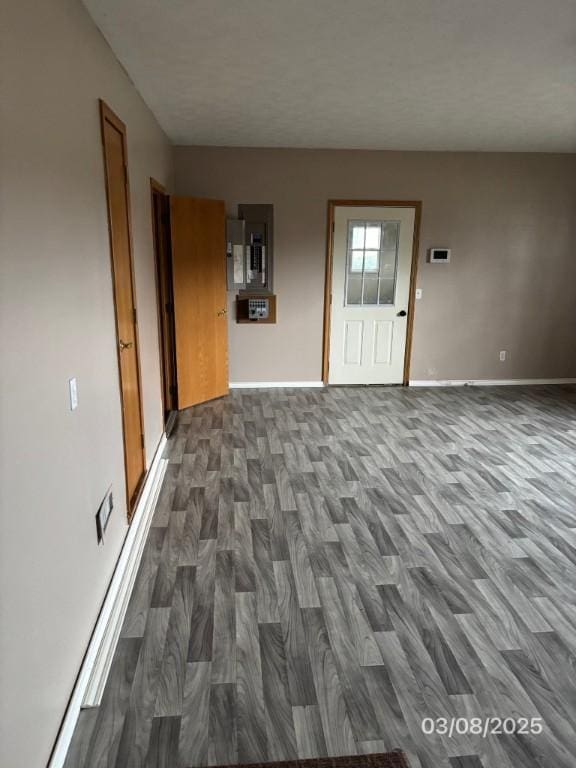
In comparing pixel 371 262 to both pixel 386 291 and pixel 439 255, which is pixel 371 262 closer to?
pixel 386 291

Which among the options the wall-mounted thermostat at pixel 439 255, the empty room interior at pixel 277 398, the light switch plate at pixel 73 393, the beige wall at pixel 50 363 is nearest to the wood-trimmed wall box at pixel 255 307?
the empty room interior at pixel 277 398

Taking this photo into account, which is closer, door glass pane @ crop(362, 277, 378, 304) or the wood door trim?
the wood door trim

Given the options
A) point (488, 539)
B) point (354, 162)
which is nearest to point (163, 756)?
point (488, 539)

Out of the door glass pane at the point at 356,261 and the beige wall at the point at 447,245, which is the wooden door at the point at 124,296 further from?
the door glass pane at the point at 356,261

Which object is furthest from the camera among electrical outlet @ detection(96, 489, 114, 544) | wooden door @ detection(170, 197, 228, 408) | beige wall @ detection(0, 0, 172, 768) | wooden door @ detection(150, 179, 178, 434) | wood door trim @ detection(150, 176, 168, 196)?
wooden door @ detection(170, 197, 228, 408)

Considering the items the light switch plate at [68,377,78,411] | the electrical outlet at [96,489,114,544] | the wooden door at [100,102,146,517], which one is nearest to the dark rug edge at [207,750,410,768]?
the electrical outlet at [96,489,114,544]

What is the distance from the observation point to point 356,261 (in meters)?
5.94

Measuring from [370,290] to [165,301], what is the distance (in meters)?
2.37

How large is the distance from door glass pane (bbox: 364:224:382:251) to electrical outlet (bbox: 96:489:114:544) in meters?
4.37

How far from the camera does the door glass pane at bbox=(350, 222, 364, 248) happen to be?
585cm

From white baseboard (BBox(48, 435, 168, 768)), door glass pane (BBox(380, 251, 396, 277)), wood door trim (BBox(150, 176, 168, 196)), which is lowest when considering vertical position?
white baseboard (BBox(48, 435, 168, 768))

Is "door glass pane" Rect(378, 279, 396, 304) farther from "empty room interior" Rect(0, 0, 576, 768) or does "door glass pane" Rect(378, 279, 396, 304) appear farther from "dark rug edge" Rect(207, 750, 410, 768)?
"dark rug edge" Rect(207, 750, 410, 768)

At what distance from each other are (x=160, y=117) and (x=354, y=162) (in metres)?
2.27

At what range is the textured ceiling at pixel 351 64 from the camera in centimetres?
235
